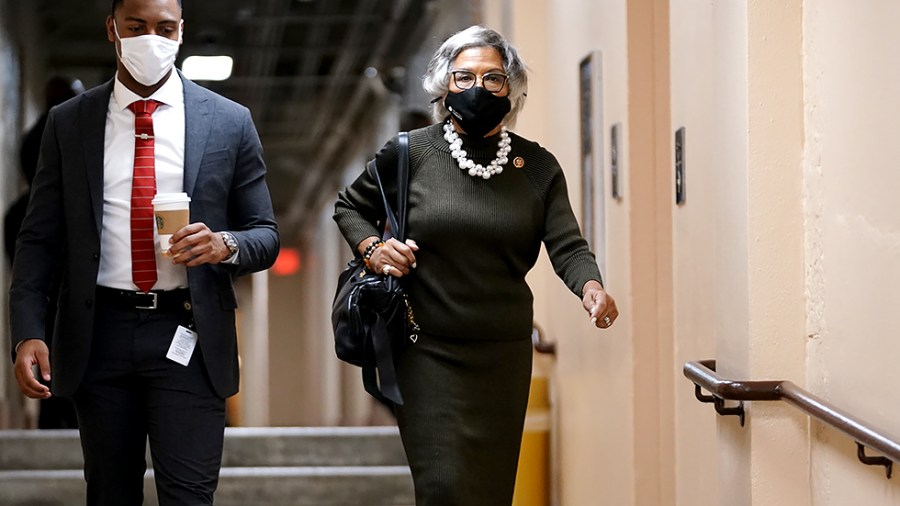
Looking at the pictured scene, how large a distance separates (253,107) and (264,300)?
469 centimetres

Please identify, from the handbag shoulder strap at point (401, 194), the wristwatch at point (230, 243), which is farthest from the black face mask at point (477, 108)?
the wristwatch at point (230, 243)

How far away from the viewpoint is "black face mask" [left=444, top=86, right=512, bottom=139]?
314 centimetres

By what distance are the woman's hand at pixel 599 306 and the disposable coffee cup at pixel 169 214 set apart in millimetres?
886

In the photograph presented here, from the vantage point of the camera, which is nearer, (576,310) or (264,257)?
(264,257)

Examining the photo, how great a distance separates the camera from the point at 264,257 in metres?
3.15

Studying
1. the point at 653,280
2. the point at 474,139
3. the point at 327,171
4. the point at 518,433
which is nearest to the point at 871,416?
the point at 518,433

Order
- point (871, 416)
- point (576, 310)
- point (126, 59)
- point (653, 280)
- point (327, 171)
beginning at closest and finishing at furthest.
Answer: point (871, 416), point (126, 59), point (653, 280), point (576, 310), point (327, 171)

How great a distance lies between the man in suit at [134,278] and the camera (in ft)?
9.87

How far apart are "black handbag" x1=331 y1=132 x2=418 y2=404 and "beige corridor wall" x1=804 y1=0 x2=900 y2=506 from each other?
926 mm

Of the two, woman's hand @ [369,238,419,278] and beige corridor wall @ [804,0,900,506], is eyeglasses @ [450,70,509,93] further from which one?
beige corridor wall @ [804,0,900,506]

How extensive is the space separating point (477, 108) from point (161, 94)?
29.0 inches

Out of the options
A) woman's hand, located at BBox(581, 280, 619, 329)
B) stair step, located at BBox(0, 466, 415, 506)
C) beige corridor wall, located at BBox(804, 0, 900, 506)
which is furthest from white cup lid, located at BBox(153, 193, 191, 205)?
stair step, located at BBox(0, 466, 415, 506)

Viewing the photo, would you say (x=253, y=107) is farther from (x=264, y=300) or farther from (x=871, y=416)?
(x=871, y=416)

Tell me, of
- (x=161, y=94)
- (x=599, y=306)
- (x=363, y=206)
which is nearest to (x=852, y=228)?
(x=599, y=306)
